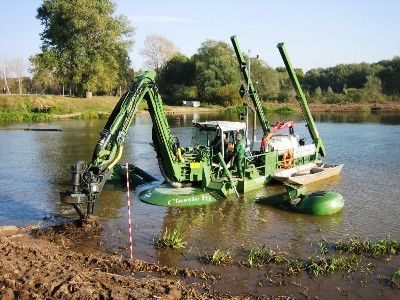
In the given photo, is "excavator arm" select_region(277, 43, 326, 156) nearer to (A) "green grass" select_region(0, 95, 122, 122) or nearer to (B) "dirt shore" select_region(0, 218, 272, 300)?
(B) "dirt shore" select_region(0, 218, 272, 300)

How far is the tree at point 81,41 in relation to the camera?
57.5m

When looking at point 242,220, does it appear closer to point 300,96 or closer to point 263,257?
point 263,257

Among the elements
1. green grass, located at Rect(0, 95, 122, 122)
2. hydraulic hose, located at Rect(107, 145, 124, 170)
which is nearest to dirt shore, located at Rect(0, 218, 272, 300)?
hydraulic hose, located at Rect(107, 145, 124, 170)

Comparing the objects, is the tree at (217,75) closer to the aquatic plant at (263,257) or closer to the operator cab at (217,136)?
the operator cab at (217,136)

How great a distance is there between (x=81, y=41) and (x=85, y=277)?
5537 cm

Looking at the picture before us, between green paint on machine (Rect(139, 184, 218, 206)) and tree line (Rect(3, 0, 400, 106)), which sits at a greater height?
tree line (Rect(3, 0, 400, 106))

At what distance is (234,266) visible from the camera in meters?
9.88

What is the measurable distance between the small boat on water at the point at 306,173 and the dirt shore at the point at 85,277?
9.18m

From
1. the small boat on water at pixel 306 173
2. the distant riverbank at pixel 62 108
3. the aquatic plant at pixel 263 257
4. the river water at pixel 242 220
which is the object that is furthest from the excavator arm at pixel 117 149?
the distant riverbank at pixel 62 108

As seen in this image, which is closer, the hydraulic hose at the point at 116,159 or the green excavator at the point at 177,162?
the green excavator at the point at 177,162

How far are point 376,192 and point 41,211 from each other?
497 inches

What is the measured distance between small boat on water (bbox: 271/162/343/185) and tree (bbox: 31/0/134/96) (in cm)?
4408

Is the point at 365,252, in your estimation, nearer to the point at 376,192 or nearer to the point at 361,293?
the point at 361,293

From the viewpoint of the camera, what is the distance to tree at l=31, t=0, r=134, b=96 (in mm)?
57531
